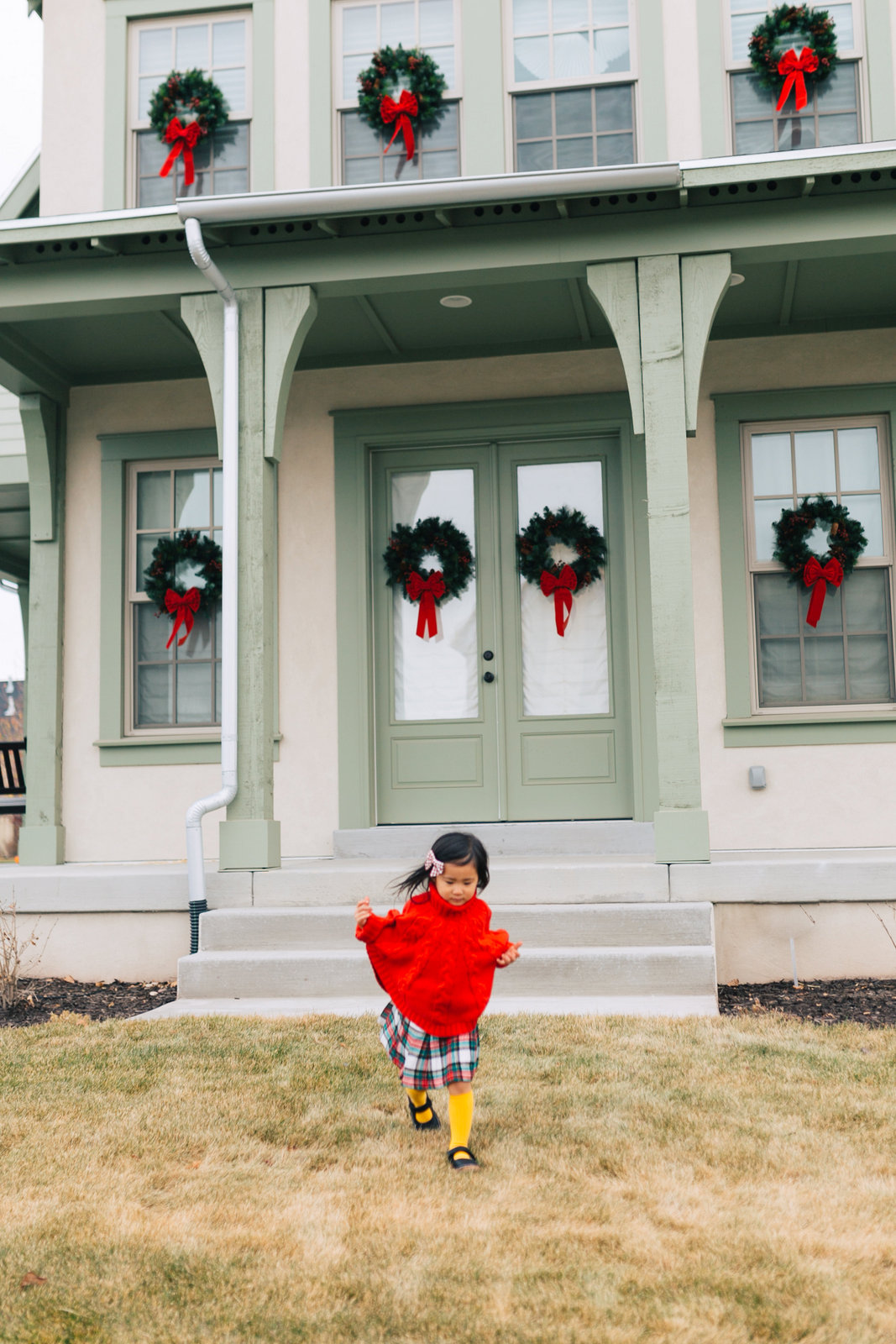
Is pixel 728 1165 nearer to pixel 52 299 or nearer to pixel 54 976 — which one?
pixel 54 976

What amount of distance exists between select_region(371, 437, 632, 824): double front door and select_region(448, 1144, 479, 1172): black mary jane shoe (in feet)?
14.1

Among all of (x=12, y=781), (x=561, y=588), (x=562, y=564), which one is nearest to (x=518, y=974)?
(x=561, y=588)

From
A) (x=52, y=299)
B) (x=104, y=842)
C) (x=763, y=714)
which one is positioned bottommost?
(x=104, y=842)

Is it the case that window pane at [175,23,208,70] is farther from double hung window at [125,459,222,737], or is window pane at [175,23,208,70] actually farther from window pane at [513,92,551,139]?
double hung window at [125,459,222,737]

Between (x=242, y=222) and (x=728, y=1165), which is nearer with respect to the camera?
(x=728, y=1165)

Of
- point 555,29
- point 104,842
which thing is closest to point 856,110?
point 555,29

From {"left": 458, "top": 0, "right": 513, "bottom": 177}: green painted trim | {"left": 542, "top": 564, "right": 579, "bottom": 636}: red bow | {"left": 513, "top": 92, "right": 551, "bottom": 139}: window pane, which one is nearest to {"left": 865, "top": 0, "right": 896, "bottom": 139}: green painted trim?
{"left": 513, "top": 92, "right": 551, "bottom": 139}: window pane

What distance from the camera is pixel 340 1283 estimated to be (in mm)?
2447

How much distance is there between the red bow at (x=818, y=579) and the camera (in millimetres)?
7199

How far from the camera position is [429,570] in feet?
25.1

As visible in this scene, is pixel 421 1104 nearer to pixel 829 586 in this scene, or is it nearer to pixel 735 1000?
pixel 735 1000

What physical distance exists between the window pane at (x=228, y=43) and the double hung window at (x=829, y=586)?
4.08 metres

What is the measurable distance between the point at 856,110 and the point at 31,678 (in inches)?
247

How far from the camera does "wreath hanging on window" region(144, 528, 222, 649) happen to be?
775 centimetres
